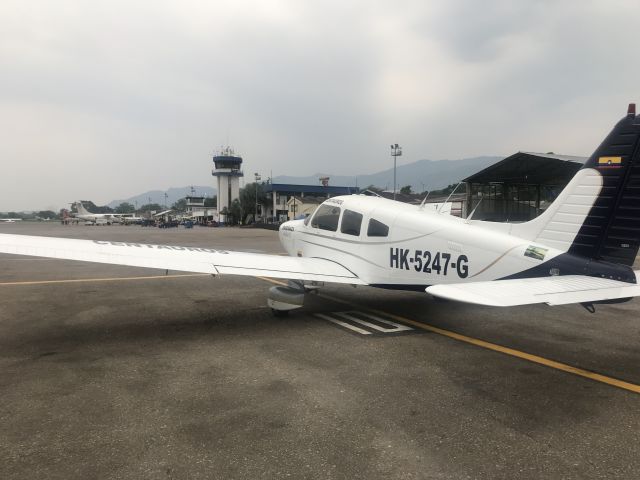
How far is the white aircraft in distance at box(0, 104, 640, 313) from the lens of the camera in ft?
16.9

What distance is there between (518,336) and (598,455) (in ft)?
12.4

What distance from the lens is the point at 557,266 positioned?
19.3 ft

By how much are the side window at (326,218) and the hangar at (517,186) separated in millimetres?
28620

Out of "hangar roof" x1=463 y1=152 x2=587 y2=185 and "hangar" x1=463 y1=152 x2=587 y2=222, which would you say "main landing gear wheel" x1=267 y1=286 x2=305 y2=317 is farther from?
"hangar" x1=463 y1=152 x2=587 y2=222

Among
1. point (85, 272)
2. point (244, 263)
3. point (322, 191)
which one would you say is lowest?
point (85, 272)

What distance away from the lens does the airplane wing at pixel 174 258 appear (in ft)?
21.7

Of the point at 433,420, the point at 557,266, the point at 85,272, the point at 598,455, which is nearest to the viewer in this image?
the point at 598,455

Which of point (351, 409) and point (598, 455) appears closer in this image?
point (598, 455)

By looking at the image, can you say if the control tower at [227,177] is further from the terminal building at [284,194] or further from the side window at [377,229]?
the side window at [377,229]

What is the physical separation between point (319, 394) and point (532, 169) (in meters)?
38.8

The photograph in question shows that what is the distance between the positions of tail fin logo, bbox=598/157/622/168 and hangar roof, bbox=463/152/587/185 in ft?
91.1

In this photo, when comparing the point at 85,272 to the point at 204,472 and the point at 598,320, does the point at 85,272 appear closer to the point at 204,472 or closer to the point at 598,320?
the point at 204,472

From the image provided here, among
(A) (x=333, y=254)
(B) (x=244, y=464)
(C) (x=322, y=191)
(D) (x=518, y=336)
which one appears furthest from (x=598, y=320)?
(C) (x=322, y=191)

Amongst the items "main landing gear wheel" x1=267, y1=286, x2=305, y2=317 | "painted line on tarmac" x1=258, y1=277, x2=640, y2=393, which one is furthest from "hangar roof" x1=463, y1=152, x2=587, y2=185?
"main landing gear wheel" x1=267, y1=286, x2=305, y2=317
